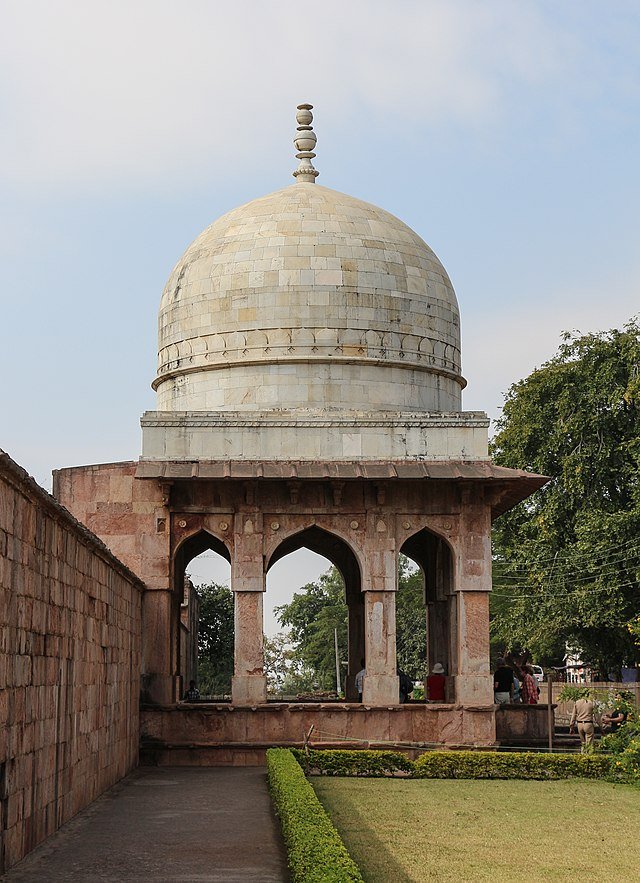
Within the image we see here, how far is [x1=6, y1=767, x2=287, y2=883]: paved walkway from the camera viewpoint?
8859 millimetres

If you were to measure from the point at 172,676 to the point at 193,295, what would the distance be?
21.3 ft

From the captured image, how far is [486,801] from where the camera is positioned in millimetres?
13711

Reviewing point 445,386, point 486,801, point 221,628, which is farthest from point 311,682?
point 486,801

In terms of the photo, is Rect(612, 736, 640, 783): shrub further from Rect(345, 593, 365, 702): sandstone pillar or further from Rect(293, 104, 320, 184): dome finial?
Rect(293, 104, 320, 184): dome finial

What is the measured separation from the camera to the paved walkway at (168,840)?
886 cm

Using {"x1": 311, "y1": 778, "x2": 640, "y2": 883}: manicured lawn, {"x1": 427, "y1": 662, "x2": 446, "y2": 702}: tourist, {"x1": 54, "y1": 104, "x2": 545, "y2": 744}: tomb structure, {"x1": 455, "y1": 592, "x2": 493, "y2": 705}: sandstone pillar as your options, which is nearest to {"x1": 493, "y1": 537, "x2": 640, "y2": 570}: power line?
{"x1": 54, "y1": 104, "x2": 545, "y2": 744}: tomb structure

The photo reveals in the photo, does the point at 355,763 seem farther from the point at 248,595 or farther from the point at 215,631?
the point at 215,631

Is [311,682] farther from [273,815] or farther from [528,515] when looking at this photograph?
[273,815]

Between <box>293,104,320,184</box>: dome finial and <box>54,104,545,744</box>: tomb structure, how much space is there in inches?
57.5

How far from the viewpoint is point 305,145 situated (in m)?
23.2

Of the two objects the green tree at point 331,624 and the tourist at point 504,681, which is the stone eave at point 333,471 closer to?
the tourist at point 504,681

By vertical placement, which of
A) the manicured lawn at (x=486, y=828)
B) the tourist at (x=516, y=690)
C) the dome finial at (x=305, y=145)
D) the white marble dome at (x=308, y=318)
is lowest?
the manicured lawn at (x=486, y=828)

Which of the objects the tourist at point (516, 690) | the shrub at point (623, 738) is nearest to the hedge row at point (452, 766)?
the shrub at point (623, 738)

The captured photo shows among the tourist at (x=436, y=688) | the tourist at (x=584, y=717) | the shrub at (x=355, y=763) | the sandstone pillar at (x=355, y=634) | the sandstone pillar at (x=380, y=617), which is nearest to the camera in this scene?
the shrub at (x=355, y=763)
